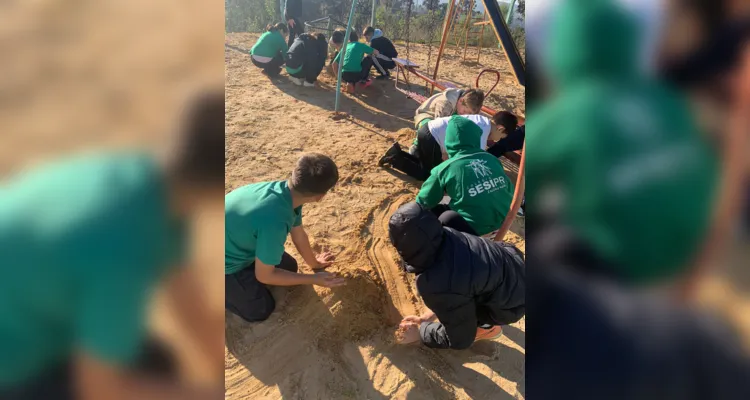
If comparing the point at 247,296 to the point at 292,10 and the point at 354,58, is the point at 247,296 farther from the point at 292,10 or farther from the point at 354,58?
the point at 292,10

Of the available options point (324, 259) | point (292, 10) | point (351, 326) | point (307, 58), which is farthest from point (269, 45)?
point (351, 326)

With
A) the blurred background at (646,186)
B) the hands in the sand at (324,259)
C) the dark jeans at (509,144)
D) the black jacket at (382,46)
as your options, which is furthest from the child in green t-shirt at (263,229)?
the black jacket at (382,46)

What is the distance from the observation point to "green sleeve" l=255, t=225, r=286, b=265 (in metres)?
2.19

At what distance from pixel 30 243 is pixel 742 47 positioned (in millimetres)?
964

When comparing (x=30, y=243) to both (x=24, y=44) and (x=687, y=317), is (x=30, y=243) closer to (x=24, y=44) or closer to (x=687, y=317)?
(x=24, y=44)

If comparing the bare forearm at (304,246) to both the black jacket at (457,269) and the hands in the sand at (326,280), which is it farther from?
the black jacket at (457,269)

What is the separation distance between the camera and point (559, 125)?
1.96 feet

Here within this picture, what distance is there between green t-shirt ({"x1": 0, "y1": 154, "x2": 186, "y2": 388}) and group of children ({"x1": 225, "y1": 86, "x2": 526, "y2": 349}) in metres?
1.52

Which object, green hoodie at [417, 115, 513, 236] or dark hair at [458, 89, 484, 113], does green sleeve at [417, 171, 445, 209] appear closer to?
green hoodie at [417, 115, 513, 236]

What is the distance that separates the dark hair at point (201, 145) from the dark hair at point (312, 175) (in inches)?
65.6

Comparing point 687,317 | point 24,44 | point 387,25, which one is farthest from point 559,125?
point 387,25

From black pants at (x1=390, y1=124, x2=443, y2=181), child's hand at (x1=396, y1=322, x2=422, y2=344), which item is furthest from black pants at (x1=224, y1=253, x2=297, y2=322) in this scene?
black pants at (x1=390, y1=124, x2=443, y2=181)

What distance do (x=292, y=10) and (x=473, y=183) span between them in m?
8.33

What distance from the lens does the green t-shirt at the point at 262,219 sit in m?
2.20
